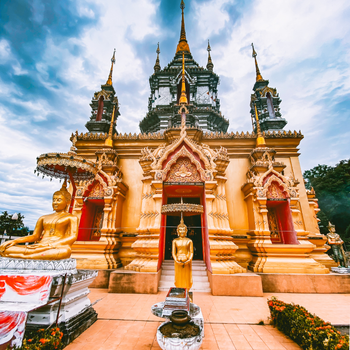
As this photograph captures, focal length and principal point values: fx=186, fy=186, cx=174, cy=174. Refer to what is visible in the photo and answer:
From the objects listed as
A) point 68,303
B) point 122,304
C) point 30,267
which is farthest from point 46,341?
point 122,304

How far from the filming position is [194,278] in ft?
22.0

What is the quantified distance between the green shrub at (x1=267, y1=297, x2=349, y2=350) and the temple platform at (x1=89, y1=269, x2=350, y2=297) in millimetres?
1888

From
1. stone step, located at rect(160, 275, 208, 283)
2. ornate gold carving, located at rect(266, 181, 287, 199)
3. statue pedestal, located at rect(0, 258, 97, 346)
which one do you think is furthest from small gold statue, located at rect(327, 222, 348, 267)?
statue pedestal, located at rect(0, 258, 97, 346)

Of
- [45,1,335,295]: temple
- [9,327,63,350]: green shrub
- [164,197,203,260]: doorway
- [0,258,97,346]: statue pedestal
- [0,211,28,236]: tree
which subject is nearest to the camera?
[9,327,63,350]: green shrub

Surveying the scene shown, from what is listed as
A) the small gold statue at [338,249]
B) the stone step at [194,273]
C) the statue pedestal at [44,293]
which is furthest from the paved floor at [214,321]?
the small gold statue at [338,249]

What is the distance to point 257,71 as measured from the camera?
14.3m

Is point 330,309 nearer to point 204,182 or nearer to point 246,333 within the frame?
point 246,333

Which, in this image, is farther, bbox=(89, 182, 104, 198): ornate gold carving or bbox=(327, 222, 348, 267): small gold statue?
bbox=(327, 222, 348, 267): small gold statue

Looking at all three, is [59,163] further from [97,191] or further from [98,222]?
[98,222]

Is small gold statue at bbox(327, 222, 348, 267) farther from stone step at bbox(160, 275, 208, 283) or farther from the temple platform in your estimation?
stone step at bbox(160, 275, 208, 283)

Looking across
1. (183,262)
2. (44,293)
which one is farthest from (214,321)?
(44,293)

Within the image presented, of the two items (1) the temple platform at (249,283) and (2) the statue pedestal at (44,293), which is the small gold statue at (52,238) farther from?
(1) the temple platform at (249,283)

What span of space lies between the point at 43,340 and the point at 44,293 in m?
0.63

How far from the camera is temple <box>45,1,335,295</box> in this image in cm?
644
